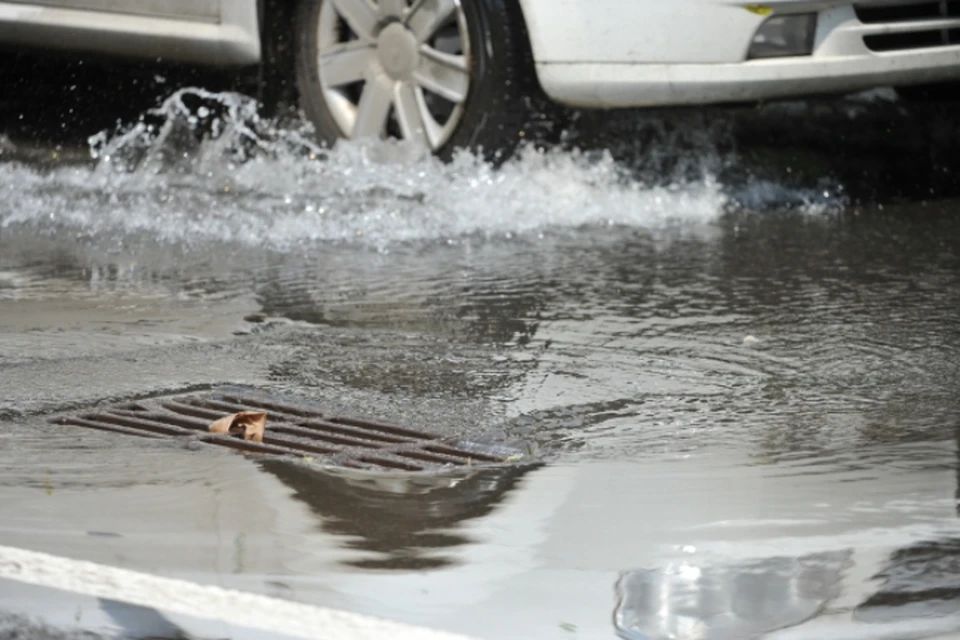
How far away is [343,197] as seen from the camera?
22.1ft

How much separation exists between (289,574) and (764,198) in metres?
4.82

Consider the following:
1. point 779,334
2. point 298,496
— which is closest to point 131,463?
point 298,496

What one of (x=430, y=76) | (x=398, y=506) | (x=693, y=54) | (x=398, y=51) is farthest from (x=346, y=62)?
(x=398, y=506)

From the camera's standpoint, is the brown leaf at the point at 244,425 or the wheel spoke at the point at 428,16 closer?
the brown leaf at the point at 244,425

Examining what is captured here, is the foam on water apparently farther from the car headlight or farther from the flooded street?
the car headlight

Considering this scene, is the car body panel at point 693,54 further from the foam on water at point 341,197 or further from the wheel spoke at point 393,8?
the wheel spoke at point 393,8

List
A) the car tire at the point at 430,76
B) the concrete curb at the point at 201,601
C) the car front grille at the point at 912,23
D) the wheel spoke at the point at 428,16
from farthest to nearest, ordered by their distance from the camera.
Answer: the wheel spoke at the point at 428,16, the car tire at the point at 430,76, the car front grille at the point at 912,23, the concrete curb at the point at 201,601

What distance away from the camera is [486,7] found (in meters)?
6.53

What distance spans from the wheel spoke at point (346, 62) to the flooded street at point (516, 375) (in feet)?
1.00

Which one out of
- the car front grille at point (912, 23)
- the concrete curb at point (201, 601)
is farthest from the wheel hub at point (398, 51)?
the concrete curb at point (201, 601)

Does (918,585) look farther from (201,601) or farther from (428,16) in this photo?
(428,16)

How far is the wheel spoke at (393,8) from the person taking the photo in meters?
6.81

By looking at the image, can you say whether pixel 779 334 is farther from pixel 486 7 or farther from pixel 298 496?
pixel 486 7

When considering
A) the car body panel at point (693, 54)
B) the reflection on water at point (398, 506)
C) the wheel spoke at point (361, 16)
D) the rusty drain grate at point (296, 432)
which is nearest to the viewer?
the reflection on water at point (398, 506)
